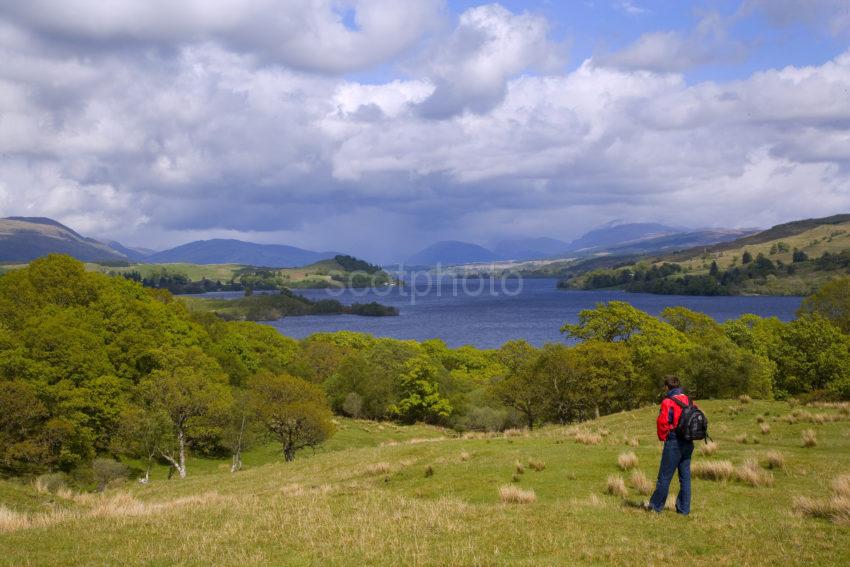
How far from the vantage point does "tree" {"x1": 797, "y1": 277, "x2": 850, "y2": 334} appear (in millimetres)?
70606

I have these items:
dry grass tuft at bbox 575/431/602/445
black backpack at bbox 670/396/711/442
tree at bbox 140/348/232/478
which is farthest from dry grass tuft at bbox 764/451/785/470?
tree at bbox 140/348/232/478

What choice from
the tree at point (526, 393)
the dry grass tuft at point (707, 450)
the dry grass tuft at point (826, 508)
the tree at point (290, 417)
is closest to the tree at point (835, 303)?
the tree at point (526, 393)

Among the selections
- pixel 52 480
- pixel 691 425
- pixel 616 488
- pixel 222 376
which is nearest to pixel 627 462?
pixel 616 488

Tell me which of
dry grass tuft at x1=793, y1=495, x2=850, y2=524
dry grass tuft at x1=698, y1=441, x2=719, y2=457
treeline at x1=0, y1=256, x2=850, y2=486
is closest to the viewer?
dry grass tuft at x1=793, y1=495, x2=850, y2=524

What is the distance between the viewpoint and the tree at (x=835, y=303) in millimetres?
70606

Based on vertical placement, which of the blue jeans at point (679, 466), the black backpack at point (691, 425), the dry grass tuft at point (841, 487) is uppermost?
the black backpack at point (691, 425)

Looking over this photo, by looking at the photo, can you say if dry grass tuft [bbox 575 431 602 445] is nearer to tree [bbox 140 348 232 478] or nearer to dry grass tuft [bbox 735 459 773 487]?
dry grass tuft [bbox 735 459 773 487]

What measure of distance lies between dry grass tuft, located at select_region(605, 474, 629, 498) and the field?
0.23m

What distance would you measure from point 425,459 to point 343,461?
5.28m

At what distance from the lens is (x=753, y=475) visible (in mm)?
14961

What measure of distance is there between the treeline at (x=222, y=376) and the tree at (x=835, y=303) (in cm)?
14

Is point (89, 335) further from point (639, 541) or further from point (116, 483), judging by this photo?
point (639, 541)

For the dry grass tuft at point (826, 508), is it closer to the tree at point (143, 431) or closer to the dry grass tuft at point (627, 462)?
the dry grass tuft at point (627, 462)

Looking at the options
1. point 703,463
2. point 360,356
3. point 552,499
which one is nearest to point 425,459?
point 552,499
